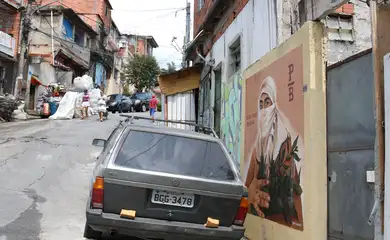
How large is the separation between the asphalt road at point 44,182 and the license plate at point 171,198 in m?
1.71

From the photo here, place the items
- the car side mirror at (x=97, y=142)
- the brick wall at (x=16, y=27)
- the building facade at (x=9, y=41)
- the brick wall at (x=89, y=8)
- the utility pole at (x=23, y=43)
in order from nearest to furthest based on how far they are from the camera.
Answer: the car side mirror at (x=97, y=142), the utility pole at (x=23, y=43), the building facade at (x=9, y=41), the brick wall at (x=16, y=27), the brick wall at (x=89, y=8)

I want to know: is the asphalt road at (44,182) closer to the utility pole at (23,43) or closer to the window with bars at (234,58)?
the window with bars at (234,58)

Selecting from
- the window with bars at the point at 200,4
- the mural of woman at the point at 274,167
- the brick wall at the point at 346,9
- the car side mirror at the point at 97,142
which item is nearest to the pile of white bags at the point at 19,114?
the window with bars at the point at 200,4

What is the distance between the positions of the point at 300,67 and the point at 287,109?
64cm

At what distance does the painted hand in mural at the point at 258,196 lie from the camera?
572 cm

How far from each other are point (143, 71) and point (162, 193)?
40920 mm

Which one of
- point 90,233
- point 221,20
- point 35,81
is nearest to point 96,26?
point 35,81

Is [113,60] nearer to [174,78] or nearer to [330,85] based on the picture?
[174,78]

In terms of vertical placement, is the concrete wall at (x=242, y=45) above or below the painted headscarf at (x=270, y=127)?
above

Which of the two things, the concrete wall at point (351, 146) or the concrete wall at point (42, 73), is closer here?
the concrete wall at point (351, 146)

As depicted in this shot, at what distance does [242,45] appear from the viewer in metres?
8.72

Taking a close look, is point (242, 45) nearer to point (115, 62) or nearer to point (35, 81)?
point (35, 81)

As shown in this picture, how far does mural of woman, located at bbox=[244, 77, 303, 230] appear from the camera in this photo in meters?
4.81

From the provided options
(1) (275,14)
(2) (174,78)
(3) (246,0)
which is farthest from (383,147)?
(2) (174,78)
